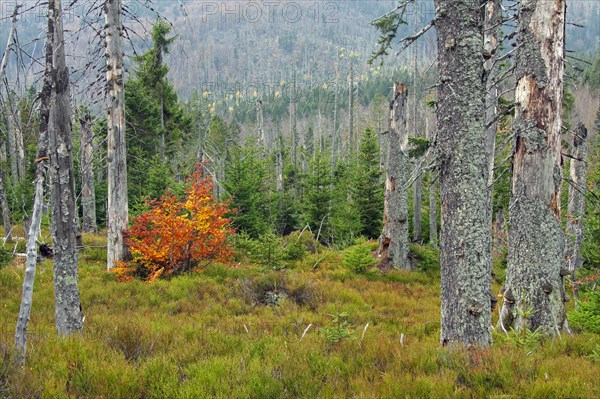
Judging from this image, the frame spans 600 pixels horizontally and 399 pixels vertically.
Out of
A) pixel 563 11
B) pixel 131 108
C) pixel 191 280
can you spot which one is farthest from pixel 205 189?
pixel 131 108

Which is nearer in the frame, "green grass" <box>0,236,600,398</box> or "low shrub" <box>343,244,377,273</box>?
"green grass" <box>0,236,600,398</box>

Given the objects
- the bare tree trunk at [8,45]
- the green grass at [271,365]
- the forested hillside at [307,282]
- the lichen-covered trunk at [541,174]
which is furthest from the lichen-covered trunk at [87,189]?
the lichen-covered trunk at [541,174]

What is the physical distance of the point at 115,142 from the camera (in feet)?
35.6

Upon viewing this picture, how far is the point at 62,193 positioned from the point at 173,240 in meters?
5.87

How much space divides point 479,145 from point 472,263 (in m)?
1.34

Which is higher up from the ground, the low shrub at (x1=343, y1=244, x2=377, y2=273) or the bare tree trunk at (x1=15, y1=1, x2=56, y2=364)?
the bare tree trunk at (x1=15, y1=1, x2=56, y2=364)

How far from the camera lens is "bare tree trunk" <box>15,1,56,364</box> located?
385cm

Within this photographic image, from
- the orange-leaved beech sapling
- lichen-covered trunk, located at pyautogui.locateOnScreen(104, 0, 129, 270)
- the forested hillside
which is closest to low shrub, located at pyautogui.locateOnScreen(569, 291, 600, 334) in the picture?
the forested hillside

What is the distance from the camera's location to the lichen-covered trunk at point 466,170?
4438mm

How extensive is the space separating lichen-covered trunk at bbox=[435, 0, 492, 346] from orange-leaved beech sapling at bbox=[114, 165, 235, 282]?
7964 millimetres

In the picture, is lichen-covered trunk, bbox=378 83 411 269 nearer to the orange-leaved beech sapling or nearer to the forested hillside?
the forested hillside

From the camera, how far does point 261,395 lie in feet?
12.2

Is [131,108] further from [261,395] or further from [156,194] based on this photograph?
[261,395]

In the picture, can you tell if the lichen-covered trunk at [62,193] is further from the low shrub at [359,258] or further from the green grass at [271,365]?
the low shrub at [359,258]
